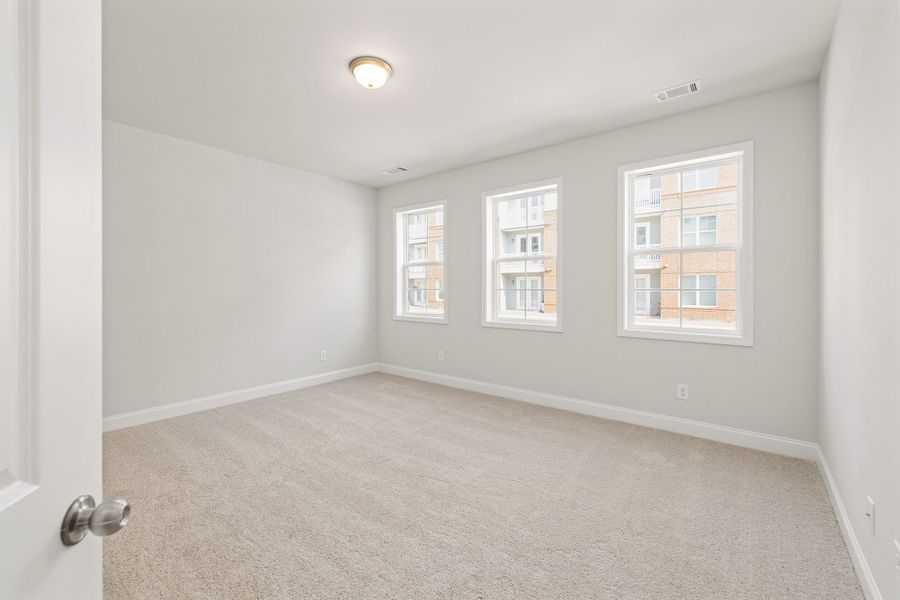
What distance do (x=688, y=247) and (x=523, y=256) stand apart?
5.34 feet

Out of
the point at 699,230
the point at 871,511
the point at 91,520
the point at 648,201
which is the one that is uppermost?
the point at 648,201

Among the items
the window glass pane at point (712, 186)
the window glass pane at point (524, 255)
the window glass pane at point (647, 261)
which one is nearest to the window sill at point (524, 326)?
the window glass pane at point (524, 255)

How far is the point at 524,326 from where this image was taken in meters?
4.55

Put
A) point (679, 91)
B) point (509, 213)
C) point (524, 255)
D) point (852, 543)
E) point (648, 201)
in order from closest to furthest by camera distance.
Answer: point (852, 543) → point (679, 91) → point (648, 201) → point (524, 255) → point (509, 213)

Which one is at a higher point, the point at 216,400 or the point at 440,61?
the point at 440,61

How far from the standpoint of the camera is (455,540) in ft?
6.84

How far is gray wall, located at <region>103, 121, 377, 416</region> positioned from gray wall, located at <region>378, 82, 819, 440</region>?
45.7 inches

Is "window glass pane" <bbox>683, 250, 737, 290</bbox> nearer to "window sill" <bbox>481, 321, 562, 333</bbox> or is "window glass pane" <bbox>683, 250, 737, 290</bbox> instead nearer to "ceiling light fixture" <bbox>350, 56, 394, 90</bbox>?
"window sill" <bbox>481, 321, 562, 333</bbox>

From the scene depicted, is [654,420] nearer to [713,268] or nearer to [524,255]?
[713,268]

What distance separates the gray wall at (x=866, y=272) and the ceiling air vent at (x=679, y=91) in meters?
0.74

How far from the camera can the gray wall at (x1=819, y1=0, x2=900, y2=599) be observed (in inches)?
Result: 55.8

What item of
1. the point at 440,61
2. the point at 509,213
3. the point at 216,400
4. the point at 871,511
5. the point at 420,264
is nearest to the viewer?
the point at 871,511

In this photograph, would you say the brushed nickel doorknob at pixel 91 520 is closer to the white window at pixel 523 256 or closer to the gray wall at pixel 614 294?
the gray wall at pixel 614 294

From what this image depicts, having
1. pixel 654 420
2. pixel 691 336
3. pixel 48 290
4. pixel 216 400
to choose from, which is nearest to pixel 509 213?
pixel 691 336
